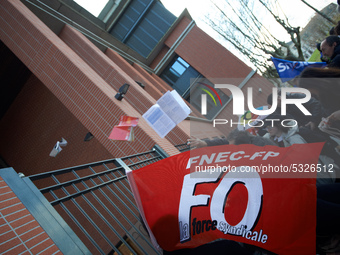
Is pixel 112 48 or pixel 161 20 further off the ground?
pixel 161 20

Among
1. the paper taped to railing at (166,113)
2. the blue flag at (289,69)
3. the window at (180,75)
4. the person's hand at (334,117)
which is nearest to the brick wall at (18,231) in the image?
the paper taped to railing at (166,113)

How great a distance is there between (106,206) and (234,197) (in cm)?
471

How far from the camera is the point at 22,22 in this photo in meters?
5.31

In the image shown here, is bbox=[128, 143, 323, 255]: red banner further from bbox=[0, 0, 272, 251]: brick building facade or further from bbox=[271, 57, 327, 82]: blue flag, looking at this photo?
bbox=[271, 57, 327, 82]: blue flag

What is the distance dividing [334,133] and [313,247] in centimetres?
149

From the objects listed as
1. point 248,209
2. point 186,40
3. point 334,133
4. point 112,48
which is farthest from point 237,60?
point 248,209

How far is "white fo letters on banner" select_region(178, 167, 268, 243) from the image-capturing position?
1926mm

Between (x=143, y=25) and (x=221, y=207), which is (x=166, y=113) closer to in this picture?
(x=221, y=207)

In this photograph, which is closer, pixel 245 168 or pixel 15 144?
pixel 245 168

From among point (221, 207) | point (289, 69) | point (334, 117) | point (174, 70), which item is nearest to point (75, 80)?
point (221, 207)

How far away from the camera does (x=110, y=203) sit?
16.9ft

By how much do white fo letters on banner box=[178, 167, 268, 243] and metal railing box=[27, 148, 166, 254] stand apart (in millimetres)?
563

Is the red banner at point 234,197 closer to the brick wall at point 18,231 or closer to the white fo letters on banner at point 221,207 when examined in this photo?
the white fo letters on banner at point 221,207

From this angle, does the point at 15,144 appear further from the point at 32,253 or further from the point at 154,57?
the point at 154,57
